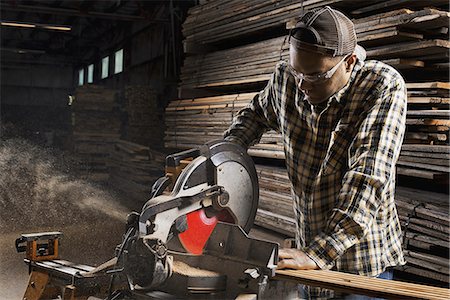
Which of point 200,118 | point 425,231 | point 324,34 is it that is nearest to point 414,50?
point 425,231

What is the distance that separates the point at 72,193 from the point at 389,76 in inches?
329

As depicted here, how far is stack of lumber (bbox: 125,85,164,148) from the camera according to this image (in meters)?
11.5

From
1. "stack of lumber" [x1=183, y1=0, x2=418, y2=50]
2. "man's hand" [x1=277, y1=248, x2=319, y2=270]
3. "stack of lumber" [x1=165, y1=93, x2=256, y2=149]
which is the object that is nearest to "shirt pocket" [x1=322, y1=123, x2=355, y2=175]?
"man's hand" [x1=277, y1=248, x2=319, y2=270]

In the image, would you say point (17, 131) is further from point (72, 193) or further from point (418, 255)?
point (418, 255)

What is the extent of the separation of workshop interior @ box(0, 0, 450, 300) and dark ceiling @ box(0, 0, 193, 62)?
6 cm

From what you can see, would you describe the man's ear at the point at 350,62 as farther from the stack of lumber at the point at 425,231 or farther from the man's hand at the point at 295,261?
the stack of lumber at the point at 425,231

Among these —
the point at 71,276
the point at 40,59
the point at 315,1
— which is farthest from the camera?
the point at 40,59

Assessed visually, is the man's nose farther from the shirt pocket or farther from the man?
the shirt pocket

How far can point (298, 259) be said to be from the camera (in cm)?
206

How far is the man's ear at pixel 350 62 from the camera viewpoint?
7.53ft

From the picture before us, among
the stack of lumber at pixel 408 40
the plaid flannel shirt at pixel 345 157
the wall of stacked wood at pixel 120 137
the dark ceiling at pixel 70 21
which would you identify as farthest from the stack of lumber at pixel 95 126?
the plaid flannel shirt at pixel 345 157

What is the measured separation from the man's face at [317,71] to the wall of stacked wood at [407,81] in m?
2.39

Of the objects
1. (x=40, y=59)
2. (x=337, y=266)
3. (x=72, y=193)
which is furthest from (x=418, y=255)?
(x=40, y=59)

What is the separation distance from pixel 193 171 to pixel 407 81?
130 inches
